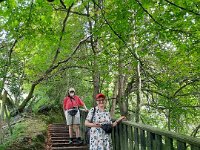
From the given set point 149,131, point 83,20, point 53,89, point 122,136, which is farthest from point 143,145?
point 53,89

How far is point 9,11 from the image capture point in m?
6.89

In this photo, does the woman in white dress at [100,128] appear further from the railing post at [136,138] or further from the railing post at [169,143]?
the railing post at [169,143]

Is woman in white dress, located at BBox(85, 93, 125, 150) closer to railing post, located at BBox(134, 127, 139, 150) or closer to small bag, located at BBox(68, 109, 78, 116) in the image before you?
railing post, located at BBox(134, 127, 139, 150)

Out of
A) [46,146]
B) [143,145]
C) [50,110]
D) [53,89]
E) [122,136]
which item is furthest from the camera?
[53,89]

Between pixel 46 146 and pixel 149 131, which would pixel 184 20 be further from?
pixel 46 146

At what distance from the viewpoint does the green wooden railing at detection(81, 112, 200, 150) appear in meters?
3.34

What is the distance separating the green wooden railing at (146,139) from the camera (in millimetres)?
3340

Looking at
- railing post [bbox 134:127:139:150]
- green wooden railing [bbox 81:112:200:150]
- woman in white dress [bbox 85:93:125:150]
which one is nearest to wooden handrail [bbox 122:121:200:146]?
green wooden railing [bbox 81:112:200:150]

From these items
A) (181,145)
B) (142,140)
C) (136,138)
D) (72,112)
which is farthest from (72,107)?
(181,145)

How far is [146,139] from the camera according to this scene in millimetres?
4473

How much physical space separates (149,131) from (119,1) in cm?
431

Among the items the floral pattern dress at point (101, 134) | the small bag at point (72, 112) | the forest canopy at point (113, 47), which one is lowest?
the floral pattern dress at point (101, 134)

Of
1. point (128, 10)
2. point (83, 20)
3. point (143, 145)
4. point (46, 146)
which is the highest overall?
point (83, 20)

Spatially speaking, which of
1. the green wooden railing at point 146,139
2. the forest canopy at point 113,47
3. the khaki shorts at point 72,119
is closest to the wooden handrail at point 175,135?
the green wooden railing at point 146,139
